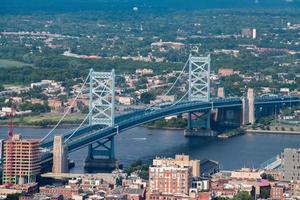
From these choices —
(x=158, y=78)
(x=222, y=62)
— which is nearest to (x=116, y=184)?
(x=158, y=78)

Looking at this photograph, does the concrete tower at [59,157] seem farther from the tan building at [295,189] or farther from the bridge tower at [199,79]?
the bridge tower at [199,79]

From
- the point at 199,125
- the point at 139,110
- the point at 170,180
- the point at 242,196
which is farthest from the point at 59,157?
the point at 199,125

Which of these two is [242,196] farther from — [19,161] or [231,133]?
[231,133]

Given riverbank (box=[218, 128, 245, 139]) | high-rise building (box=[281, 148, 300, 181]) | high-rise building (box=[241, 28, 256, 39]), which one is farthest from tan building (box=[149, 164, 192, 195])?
high-rise building (box=[241, 28, 256, 39])

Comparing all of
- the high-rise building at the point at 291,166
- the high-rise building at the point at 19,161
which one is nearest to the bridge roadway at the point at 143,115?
the high-rise building at the point at 19,161

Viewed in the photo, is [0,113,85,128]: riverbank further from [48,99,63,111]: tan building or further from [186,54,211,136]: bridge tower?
[186,54,211,136]: bridge tower
